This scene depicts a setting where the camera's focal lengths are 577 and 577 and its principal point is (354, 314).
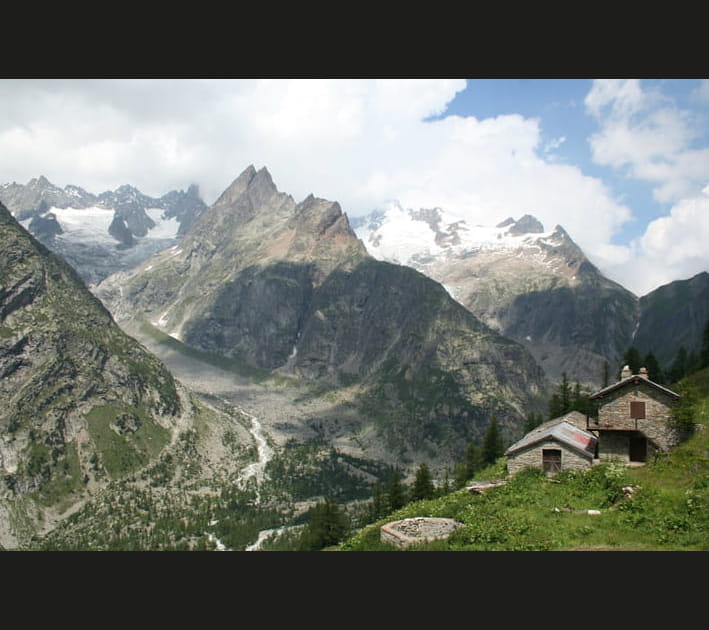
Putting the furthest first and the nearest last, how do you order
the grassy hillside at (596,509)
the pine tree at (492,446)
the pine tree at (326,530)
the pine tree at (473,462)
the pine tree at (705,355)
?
the pine tree at (705,355) < the pine tree at (492,446) < the pine tree at (473,462) < the pine tree at (326,530) < the grassy hillside at (596,509)

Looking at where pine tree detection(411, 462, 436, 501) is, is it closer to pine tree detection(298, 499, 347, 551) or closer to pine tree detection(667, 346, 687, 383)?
pine tree detection(298, 499, 347, 551)

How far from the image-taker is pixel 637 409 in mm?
43781

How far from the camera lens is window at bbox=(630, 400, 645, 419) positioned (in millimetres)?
43656

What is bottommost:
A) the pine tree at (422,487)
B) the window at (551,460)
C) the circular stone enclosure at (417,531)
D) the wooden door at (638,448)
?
the pine tree at (422,487)

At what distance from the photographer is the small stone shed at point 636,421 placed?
4281cm

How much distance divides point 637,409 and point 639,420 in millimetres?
825

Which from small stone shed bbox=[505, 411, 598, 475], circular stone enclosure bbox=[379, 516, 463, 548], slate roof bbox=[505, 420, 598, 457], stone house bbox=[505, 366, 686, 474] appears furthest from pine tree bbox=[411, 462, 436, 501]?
circular stone enclosure bbox=[379, 516, 463, 548]

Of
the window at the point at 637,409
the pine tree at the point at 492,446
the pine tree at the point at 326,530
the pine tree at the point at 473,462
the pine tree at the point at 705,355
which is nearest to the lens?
the window at the point at 637,409

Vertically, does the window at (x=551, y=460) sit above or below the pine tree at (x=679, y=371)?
below

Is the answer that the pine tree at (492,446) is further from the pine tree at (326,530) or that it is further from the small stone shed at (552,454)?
the small stone shed at (552,454)

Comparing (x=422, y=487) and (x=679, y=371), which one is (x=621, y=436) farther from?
(x=679, y=371)

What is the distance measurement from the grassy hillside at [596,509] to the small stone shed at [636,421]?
172 centimetres

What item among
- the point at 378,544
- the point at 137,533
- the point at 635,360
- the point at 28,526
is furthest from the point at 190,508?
the point at 378,544

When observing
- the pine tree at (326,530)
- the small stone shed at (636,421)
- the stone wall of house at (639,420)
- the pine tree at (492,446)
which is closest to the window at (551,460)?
the small stone shed at (636,421)
